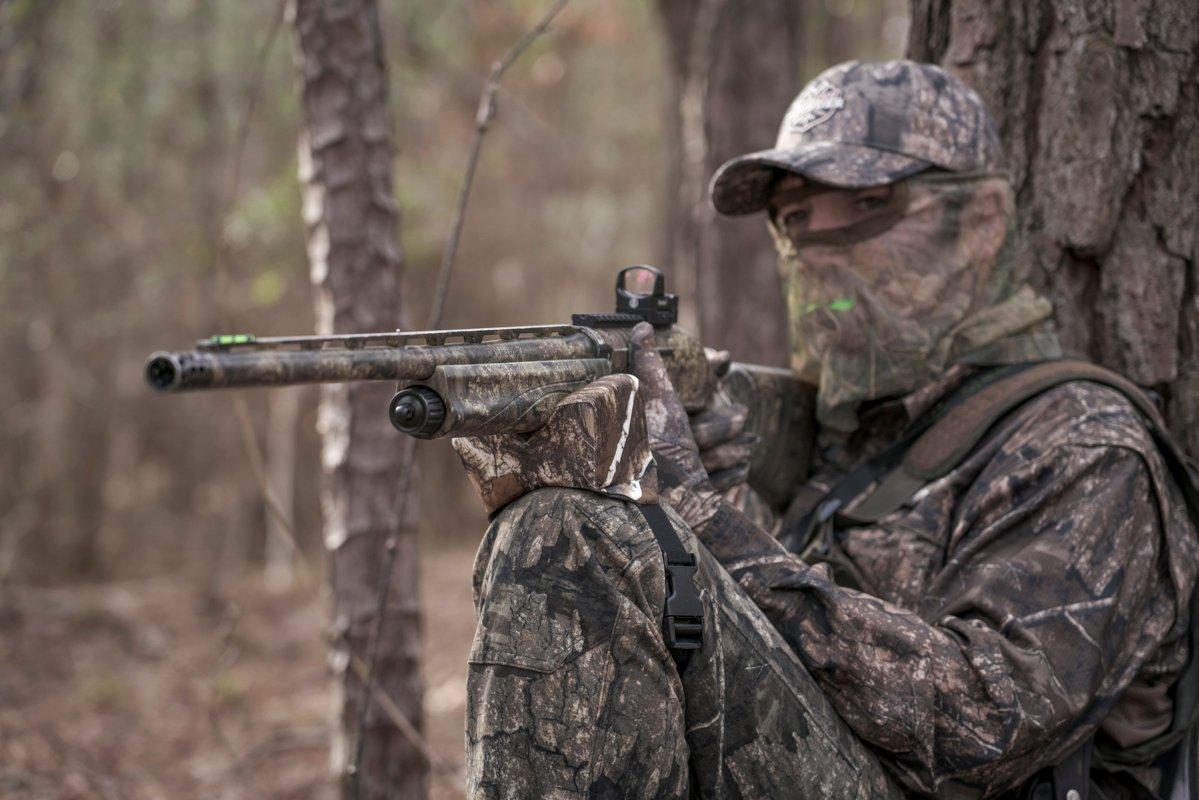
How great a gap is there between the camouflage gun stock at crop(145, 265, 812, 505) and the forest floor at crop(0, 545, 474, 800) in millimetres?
2060

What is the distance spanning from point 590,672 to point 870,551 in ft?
3.88

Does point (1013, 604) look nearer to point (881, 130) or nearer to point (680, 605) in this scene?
point (680, 605)

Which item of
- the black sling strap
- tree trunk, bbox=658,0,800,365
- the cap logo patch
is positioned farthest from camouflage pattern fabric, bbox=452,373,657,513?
tree trunk, bbox=658,0,800,365

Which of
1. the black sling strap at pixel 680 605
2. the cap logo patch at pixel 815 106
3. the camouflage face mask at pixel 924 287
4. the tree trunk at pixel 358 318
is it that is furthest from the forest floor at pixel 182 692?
the cap logo patch at pixel 815 106

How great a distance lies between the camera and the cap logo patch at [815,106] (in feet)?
11.4

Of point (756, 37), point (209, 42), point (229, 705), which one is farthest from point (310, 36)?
point (209, 42)

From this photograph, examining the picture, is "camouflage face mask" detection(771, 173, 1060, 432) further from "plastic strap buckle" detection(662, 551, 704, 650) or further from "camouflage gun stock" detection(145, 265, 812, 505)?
"plastic strap buckle" detection(662, 551, 704, 650)

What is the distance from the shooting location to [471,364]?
2430 millimetres

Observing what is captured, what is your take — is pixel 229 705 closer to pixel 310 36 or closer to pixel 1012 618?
pixel 310 36

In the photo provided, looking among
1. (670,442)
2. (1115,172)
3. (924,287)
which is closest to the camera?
(670,442)

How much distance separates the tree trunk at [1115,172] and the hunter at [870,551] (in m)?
0.63

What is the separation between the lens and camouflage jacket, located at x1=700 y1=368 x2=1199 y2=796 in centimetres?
269

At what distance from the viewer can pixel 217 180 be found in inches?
606

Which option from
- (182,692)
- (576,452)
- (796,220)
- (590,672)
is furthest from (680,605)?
(182,692)
